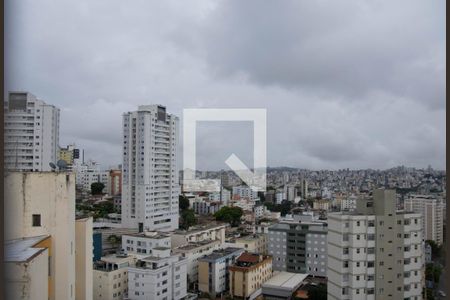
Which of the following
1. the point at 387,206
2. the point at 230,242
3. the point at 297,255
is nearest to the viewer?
the point at 387,206

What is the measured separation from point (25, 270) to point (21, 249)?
3.1 inches

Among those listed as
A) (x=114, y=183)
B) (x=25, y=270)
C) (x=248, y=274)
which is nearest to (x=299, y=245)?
(x=248, y=274)

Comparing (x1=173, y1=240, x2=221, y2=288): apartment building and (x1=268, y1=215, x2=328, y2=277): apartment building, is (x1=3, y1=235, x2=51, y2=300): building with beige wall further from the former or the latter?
(x1=268, y1=215, x2=328, y2=277): apartment building

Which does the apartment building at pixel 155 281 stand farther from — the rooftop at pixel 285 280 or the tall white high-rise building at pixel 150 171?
the rooftop at pixel 285 280

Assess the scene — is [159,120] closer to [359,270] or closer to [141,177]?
[141,177]

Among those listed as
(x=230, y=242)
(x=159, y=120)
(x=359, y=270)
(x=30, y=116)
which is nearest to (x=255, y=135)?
(x=159, y=120)

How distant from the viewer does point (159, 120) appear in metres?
1.71

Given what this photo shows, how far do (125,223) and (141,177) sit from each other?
0.90ft

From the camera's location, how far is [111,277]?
5.55 ft

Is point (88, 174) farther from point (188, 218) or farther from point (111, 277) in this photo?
point (188, 218)

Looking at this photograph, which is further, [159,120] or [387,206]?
[159,120]

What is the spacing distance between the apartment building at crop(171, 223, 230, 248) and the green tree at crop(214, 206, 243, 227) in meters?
0.13

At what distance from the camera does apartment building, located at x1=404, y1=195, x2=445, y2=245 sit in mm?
1029

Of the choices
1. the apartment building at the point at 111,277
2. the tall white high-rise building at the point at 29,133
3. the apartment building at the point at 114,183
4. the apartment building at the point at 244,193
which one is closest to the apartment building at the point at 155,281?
the apartment building at the point at 111,277
